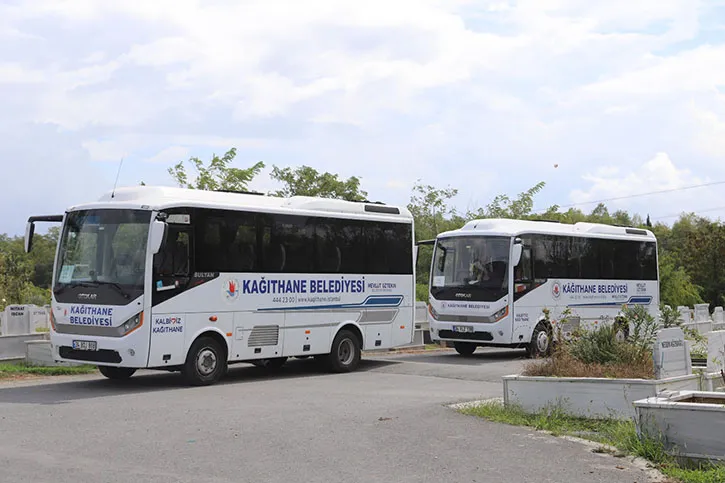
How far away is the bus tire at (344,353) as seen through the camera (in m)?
19.3

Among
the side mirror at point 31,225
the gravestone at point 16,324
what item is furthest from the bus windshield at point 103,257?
the gravestone at point 16,324

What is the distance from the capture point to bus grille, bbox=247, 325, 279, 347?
1747 centimetres

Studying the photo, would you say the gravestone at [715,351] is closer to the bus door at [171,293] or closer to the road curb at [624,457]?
the road curb at [624,457]

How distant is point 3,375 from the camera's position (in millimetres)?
18531

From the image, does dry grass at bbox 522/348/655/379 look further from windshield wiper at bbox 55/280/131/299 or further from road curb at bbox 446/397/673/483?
windshield wiper at bbox 55/280/131/299

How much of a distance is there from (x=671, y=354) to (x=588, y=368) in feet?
4.00

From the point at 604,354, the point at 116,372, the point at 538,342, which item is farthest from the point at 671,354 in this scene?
the point at 538,342

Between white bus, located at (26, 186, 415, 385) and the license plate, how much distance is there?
2 cm

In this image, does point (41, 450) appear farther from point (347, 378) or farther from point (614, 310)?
point (614, 310)

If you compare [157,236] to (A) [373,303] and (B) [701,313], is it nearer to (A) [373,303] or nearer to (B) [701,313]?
(A) [373,303]

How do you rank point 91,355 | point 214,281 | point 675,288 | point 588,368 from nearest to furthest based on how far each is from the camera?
point 588,368
point 91,355
point 214,281
point 675,288

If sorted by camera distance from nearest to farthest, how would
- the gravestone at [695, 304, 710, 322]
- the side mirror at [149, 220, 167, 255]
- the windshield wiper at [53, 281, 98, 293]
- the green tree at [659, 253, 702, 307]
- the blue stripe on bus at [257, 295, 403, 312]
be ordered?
the side mirror at [149, 220, 167, 255] → the windshield wiper at [53, 281, 98, 293] → the blue stripe on bus at [257, 295, 403, 312] → the gravestone at [695, 304, 710, 322] → the green tree at [659, 253, 702, 307]

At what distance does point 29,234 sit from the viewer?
54.3ft

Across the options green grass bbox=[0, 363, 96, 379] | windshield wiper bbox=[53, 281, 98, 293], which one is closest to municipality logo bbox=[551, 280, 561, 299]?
green grass bbox=[0, 363, 96, 379]
